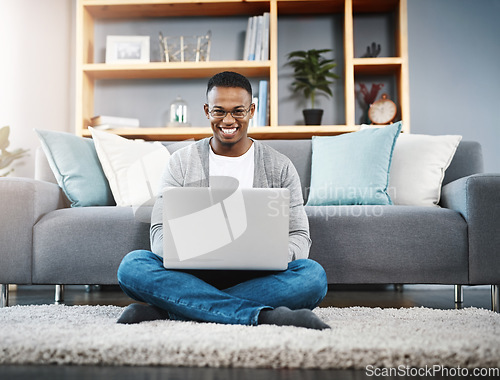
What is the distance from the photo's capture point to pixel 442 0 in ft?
12.5

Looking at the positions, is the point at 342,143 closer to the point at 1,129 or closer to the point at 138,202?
the point at 138,202

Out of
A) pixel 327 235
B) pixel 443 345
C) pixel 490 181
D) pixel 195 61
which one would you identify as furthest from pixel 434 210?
pixel 195 61

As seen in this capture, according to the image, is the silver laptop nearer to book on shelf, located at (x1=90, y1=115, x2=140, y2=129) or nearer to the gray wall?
book on shelf, located at (x1=90, y1=115, x2=140, y2=129)

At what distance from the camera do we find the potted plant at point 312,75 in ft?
11.9

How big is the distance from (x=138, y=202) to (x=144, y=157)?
0.26 metres

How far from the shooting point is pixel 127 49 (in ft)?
12.4

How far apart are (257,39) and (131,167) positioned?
5.19 feet

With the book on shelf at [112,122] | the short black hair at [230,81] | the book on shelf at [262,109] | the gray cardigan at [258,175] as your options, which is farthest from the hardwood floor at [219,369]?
the book on shelf at [262,109]

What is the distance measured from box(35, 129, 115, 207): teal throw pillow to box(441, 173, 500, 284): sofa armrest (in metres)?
1.57

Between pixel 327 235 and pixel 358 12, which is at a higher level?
pixel 358 12

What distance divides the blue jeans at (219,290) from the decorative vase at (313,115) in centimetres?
208

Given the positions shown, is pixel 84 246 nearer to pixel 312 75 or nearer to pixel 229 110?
pixel 229 110

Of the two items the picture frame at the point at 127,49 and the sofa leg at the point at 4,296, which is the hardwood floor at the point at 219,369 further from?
the picture frame at the point at 127,49

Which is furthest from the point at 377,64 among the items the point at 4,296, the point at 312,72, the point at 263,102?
the point at 4,296
